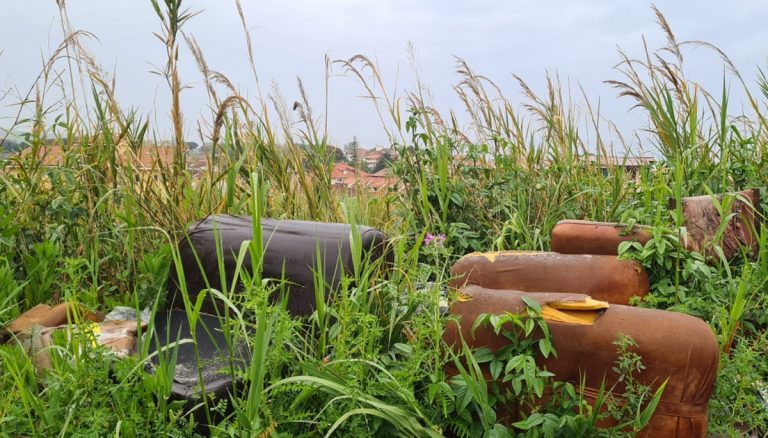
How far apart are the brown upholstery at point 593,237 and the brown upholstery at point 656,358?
804 mm

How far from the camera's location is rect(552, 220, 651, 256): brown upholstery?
9.37 feet

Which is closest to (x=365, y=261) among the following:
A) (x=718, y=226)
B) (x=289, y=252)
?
(x=289, y=252)

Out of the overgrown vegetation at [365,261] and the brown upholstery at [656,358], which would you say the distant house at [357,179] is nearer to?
the overgrown vegetation at [365,261]

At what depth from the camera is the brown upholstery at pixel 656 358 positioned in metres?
1.97

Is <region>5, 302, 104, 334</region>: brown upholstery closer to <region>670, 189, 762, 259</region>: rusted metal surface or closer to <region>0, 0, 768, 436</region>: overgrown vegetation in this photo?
<region>0, 0, 768, 436</region>: overgrown vegetation

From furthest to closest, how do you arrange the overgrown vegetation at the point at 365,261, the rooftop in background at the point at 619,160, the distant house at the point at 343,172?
1. the distant house at the point at 343,172
2. the rooftop in background at the point at 619,160
3. the overgrown vegetation at the point at 365,261

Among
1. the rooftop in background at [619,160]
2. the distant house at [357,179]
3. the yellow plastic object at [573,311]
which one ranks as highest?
the rooftop in background at [619,160]

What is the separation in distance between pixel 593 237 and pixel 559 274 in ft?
1.01

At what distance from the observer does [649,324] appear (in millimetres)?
2029

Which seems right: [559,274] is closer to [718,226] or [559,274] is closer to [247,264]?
[718,226]

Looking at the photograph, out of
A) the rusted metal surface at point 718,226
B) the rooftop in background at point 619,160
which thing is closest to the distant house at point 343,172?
the rooftop in background at point 619,160

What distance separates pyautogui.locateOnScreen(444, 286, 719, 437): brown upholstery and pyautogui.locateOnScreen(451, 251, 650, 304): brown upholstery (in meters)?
0.58

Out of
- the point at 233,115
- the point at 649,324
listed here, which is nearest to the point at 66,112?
the point at 233,115

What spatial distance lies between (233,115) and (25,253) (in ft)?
4.70
